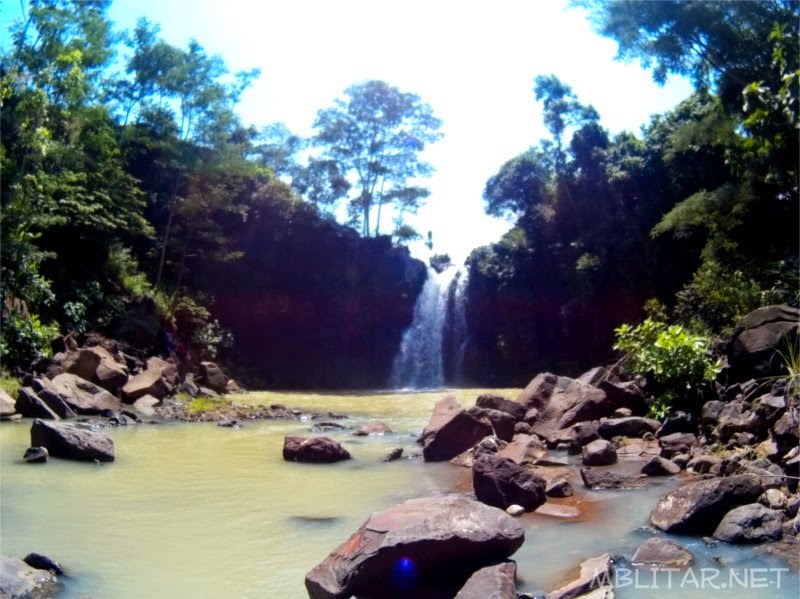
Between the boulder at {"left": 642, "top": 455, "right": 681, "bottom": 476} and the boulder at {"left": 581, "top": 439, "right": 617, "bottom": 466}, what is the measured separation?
58cm

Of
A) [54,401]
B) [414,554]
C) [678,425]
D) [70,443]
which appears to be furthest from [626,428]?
[54,401]

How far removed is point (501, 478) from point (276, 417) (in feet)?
29.1

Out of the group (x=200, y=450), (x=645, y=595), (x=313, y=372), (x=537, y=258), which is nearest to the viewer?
(x=645, y=595)

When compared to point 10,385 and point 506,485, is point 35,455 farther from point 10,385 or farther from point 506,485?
point 10,385

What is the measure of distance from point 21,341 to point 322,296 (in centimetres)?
1527

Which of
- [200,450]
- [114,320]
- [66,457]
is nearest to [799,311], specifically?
[200,450]

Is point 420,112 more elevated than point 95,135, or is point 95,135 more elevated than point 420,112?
point 420,112

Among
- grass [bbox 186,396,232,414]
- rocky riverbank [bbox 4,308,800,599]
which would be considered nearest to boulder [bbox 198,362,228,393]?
grass [bbox 186,396,232,414]

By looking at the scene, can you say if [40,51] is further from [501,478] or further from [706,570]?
[706,570]

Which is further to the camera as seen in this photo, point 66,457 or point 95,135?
point 95,135

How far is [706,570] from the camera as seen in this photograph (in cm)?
Result: 423

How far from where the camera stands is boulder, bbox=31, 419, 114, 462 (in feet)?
27.6

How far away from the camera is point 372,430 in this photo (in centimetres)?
1171

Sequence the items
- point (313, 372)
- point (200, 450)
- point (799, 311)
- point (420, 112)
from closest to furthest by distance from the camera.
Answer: point (799, 311) → point (200, 450) → point (313, 372) → point (420, 112)
